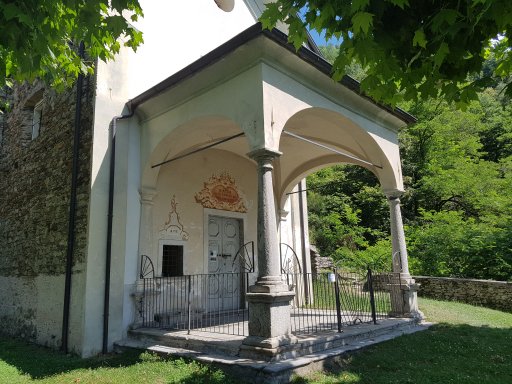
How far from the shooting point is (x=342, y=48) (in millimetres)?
3338

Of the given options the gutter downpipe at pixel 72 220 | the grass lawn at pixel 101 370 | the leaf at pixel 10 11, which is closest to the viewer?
the leaf at pixel 10 11

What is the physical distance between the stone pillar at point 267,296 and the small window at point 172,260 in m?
3.64

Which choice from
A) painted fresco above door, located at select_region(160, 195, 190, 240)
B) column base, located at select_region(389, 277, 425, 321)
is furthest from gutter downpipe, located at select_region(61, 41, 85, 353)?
column base, located at select_region(389, 277, 425, 321)

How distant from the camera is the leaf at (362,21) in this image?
275 centimetres

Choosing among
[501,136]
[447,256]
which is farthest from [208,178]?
[501,136]

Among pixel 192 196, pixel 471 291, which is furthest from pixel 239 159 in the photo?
pixel 471 291

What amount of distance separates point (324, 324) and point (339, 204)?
1666cm

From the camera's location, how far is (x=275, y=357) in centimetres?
471

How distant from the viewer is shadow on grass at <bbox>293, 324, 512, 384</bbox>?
15.7 feet

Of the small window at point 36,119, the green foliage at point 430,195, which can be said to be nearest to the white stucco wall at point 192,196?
the small window at point 36,119

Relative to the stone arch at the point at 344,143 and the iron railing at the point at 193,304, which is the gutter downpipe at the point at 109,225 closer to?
the iron railing at the point at 193,304

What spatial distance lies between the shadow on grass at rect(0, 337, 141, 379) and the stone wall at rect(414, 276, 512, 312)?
9599 millimetres

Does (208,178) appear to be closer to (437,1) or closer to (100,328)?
(100,328)

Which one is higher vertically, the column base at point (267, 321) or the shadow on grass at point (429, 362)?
the column base at point (267, 321)
